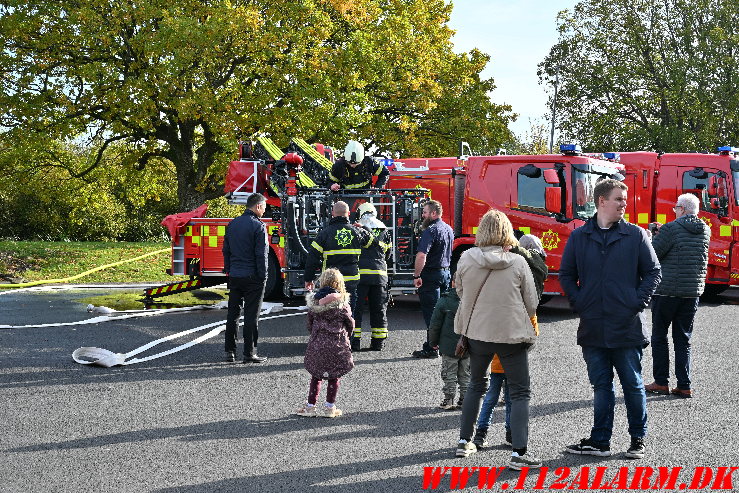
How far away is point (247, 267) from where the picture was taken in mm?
9102

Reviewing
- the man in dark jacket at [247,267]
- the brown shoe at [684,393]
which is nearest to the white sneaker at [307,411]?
the man in dark jacket at [247,267]


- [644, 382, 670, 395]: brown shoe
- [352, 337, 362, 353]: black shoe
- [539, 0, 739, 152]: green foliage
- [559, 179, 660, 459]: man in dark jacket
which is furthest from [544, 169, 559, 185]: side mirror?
[539, 0, 739, 152]: green foliage

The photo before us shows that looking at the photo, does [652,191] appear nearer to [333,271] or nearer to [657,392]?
[657,392]

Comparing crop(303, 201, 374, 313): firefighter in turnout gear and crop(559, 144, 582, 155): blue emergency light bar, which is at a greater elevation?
crop(559, 144, 582, 155): blue emergency light bar

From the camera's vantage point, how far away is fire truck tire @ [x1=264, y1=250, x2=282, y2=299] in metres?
14.4

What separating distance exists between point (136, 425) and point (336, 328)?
165 cm

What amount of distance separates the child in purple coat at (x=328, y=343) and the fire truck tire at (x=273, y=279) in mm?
7345

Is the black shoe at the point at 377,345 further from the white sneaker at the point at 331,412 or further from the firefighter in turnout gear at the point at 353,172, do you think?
the white sneaker at the point at 331,412

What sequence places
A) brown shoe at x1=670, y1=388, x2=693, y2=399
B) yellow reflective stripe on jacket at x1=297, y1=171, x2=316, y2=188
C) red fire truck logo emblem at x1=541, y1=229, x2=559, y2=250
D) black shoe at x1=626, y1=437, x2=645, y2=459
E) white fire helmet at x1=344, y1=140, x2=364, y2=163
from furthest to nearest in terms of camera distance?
yellow reflective stripe on jacket at x1=297, y1=171, x2=316, y2=188 → red fire truck logo emblem at x1=541, y1=229, x2=559, y2=250 → white fire helmet at x1=344, y1=140, x2=364, y2=163 → brown shoe at x1=670, y1=388, x2=693, y2=399 → black shoe at x1=626, y1=437, x2=645, y2=459

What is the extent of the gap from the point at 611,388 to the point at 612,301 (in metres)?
0.60

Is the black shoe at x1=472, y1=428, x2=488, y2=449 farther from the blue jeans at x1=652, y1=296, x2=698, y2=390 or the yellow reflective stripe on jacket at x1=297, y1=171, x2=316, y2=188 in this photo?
the yellow reflective stripe on jacket at x1=297, y1=171, x2=316, y2=188

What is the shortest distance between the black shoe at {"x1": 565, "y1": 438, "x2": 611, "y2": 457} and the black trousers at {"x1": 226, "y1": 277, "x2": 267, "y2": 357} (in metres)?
4.29

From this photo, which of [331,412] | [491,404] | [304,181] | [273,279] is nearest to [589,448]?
[491,404]

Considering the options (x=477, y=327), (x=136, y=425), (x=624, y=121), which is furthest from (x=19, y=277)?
(x=624, y=121)
